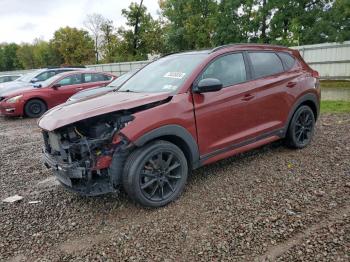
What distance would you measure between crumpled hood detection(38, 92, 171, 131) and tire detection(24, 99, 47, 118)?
25.1 feet

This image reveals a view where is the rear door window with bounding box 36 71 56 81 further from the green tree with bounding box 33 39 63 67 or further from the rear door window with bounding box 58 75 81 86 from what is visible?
the green tree with bounding box 33 39 63 67

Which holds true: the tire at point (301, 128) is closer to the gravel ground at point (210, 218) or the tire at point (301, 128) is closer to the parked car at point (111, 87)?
the gravel ground at point (210, 218)

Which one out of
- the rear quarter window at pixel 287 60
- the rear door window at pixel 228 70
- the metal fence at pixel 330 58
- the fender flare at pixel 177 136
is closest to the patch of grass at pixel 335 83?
the metal fence at pixel 330 58

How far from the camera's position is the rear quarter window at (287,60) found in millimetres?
5039

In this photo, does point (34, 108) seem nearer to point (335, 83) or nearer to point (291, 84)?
point (291, 84)

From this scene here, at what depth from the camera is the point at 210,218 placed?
11.1 feet

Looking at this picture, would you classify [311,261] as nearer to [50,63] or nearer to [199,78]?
[199,78]

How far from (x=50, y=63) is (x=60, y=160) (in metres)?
50.2

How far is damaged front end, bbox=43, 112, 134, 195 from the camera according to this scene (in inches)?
132

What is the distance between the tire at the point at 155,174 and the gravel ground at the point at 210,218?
0.16 m

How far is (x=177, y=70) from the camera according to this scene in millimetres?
4191

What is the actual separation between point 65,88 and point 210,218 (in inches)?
354

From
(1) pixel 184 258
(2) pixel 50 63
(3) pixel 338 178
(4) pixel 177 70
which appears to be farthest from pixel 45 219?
(2) pixel 50 63

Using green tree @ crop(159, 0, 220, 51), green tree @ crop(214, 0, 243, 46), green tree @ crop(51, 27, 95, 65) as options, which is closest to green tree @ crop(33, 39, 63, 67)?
green tree @ crop(51, 27, 95, 65)
